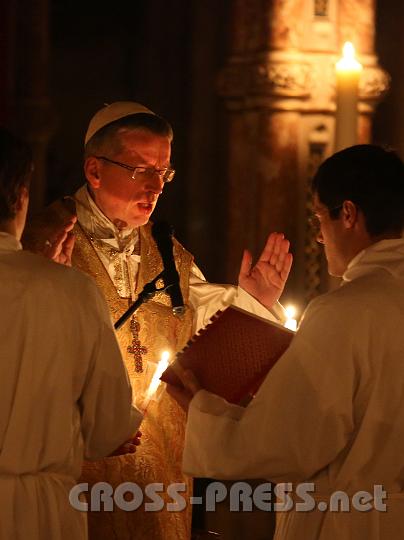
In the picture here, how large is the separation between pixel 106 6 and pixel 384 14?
2.77 m

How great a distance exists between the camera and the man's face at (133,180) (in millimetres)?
4387

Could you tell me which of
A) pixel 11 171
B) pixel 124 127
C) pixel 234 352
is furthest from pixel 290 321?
pixel 11 171

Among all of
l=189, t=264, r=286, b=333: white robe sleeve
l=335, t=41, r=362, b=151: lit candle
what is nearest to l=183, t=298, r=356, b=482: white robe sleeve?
l=189, t=264, r=286, b=333: white robe sleeve

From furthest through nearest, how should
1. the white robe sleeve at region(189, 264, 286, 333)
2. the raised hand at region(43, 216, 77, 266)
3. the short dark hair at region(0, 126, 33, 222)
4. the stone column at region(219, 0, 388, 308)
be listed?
the stone column at region(219, 0, 388, 308), the white robe sleeve at region(189, 264, 286, 333), the raised hand at region(43, 216, 77, 266), the short dark hair at region(0, 126, 33, 222)

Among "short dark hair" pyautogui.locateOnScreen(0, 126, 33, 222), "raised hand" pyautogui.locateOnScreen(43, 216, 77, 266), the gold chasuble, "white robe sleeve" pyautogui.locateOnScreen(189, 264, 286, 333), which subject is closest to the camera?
"short dark hair" pyautogui.locateOnScreen(0, 126, 33, 222)

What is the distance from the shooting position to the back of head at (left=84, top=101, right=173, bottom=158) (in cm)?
442

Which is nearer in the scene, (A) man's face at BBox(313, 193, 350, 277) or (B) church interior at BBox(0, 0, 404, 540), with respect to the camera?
(A) man's face at BBox(313, 193, 350, 277)

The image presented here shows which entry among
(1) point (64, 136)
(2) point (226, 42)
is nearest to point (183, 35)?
(2) point (226, 42)

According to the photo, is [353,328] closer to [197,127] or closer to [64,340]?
[64,340]

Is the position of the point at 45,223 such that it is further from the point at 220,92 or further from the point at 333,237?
the point at 220,92

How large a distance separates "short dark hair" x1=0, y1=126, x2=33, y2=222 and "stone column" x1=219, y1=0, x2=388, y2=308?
108 inches

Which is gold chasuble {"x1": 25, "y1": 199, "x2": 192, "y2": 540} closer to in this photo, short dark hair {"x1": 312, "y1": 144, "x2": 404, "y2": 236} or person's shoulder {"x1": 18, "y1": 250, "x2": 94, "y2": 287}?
person's shoulder {"x1": 18, "y1": 250, "x2": 94, "y2": 287}

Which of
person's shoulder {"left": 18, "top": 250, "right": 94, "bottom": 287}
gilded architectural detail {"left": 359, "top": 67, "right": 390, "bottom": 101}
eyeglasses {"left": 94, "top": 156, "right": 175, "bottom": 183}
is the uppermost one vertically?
gilded architectural detail {"left": 359, "top": 67, "right": 390, "bottom": 101}

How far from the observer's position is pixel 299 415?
10.6 ft
